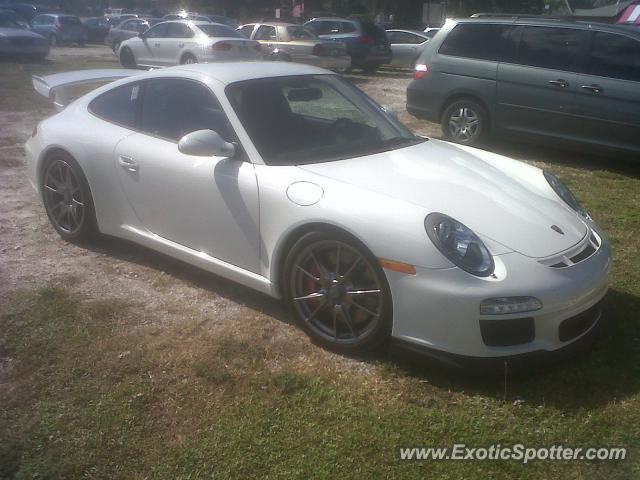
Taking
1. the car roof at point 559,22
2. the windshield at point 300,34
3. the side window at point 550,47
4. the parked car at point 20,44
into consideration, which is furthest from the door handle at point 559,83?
the parked car at point 20,44

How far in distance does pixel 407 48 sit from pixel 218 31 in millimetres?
6996

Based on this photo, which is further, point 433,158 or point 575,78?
point 575,78

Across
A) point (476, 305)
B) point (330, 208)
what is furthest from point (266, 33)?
point (476, 305)

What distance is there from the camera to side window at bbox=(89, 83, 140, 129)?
464 centimetres

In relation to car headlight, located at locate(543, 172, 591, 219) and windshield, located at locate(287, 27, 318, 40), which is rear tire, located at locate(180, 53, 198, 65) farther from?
car headlight, located at locate(543, 172, 591, 219)

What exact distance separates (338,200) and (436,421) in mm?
1184

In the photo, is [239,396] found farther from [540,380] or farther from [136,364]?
[540,380]

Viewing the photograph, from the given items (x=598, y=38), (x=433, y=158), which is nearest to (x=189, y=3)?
(x=598, y=38)

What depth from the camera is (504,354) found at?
3.13 meters

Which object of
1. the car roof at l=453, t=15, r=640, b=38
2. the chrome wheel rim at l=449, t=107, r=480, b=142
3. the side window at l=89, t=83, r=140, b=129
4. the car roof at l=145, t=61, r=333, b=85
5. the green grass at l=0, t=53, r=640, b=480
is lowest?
the green grass at l=0, t=53, r=640, b=480

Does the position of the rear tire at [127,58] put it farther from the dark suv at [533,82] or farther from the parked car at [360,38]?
the dark suv at [533,82]

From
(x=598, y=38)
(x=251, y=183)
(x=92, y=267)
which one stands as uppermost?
(x=598, y=38)

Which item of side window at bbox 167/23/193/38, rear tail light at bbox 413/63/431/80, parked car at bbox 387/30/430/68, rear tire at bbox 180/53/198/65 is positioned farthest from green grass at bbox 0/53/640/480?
parked car at bbox 387/30/430/68

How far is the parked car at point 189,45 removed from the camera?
15516 mm
